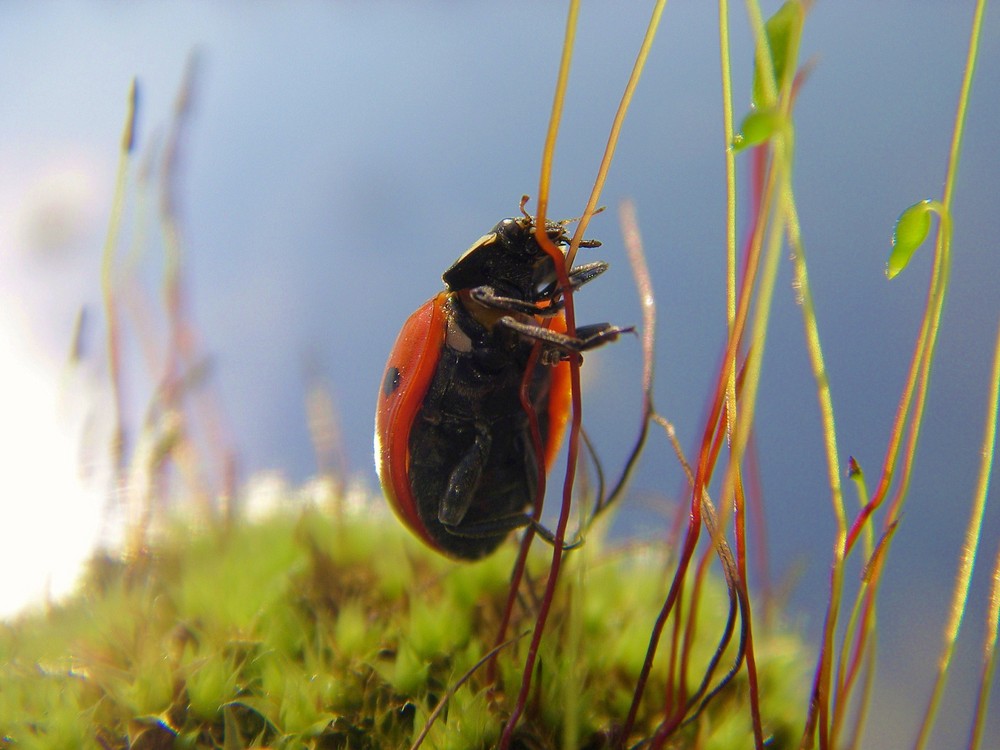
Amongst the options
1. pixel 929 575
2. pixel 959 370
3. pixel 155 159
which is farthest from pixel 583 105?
pixel 929 575

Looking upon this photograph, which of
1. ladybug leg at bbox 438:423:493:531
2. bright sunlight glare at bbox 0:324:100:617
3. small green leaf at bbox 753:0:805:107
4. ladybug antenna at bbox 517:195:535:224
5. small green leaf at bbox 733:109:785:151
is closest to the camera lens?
small green leaf at bbox 733:109:785:151

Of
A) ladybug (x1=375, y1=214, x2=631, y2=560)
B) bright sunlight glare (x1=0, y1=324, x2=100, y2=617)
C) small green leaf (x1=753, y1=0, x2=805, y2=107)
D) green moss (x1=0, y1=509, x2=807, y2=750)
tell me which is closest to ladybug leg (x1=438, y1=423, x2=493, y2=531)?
ladybug (x1=375, y1=214, x2=631, y2=560)

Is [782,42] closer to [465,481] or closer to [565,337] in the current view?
[565,337]

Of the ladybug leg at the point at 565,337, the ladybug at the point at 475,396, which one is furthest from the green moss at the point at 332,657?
the ladybug leg at the point at 565,337

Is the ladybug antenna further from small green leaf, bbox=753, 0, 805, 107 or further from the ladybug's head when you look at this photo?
small green leaf, bbox=753, 0, 805, 107

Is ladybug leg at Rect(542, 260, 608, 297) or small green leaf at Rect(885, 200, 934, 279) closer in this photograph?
small green leaf at Rect(885, 200, 934, 279)

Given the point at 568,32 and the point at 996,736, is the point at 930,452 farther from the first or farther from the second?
the point at 568,32
